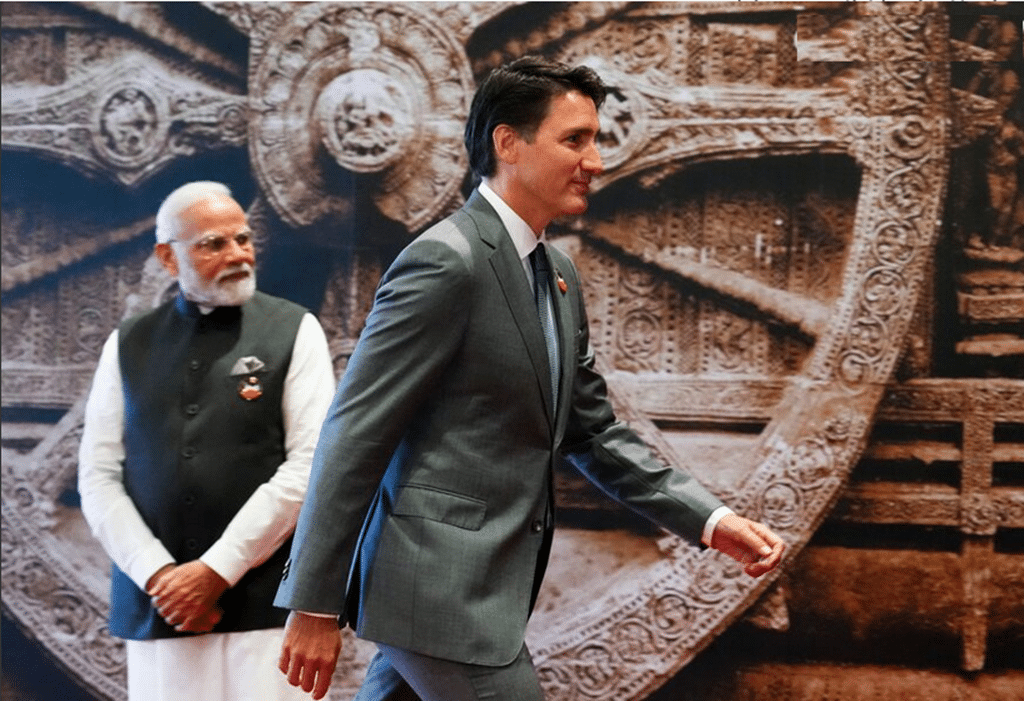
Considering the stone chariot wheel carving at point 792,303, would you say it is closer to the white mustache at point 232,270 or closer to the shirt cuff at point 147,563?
the white mustache at point 232,270

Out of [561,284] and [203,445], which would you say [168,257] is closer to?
[203,445]

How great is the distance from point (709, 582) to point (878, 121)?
1448 mm

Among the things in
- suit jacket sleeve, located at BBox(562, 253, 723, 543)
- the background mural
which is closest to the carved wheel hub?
the background mural

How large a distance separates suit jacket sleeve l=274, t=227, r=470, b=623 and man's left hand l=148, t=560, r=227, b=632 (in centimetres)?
85

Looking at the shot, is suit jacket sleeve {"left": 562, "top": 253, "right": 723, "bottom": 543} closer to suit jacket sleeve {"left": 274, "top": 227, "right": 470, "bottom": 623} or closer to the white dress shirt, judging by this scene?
suit jacket sleeve {"left": 274, "top": 227, "right": 470, "bottom": 623}

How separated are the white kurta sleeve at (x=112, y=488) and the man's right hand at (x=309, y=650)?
0.94m

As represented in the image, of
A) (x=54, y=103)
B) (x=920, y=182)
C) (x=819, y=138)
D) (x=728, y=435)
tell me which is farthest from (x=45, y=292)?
(x=920, y=182)

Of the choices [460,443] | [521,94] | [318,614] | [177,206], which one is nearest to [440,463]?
[460,443]

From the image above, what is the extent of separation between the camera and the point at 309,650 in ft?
6.56

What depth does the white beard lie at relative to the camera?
2982 mm

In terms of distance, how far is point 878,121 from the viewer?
138 inches

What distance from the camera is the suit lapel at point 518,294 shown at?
2.10m

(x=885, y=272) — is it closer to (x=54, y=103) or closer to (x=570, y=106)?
(x=570, y=106)

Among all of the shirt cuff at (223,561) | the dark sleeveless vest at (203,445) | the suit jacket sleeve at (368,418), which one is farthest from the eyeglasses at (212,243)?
the suit jacket sleeve at (368,418)
